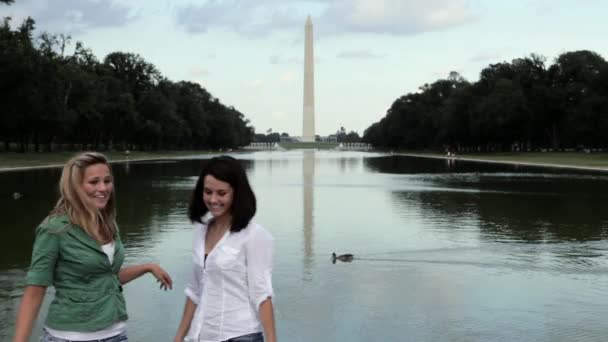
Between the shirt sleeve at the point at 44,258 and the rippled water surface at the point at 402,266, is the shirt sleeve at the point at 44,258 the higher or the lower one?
the higher one

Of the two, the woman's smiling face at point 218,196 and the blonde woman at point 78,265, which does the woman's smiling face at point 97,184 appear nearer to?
the blonde woman at point 78,265

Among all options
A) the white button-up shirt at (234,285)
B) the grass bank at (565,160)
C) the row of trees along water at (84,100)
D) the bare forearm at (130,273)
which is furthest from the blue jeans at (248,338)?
the row of trees along water at (84,100)

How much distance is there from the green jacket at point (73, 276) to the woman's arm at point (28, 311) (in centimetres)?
5

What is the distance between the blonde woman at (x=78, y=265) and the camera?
11.3 ft

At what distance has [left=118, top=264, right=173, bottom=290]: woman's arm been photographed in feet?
12.8

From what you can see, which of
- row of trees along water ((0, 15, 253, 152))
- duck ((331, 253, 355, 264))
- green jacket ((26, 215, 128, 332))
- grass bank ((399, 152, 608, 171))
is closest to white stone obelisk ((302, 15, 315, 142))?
row of trees along water ((0, 15, 253, 152))

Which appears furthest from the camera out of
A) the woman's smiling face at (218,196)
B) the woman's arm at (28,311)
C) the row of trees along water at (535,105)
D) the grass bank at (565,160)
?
the row of trees along water at (535,105)

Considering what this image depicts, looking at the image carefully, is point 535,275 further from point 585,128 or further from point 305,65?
point 305,65

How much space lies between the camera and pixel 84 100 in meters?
73.9

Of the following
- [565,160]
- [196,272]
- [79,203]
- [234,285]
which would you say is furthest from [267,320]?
[565,160]

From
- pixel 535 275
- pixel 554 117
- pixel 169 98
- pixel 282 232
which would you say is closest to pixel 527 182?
pixel 282 232

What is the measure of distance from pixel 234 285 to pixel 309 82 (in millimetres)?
111219

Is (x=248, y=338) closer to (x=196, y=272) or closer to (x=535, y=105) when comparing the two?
(x=196, y=272)

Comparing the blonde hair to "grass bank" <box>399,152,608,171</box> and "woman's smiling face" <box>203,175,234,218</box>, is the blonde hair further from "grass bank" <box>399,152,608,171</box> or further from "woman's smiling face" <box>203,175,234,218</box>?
"grass bank" <box>399,152,608,171</box>
